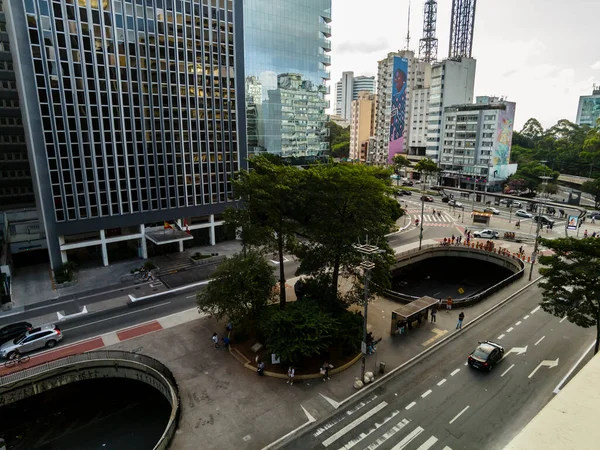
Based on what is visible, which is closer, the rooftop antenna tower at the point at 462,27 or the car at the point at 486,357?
the car at the point at 486,357

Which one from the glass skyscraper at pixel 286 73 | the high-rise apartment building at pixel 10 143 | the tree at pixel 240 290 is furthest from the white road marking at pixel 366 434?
the high-rise apartment building at pixel 10 143

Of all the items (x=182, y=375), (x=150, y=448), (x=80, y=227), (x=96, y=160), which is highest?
(x=96, y=160)

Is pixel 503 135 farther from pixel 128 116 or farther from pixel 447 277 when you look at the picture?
pixel 128 116

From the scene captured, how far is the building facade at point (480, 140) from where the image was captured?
333ft

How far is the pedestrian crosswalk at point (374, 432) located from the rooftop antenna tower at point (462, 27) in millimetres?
133636

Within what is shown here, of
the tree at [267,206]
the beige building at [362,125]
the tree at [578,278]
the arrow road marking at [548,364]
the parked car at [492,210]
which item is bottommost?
the arrow road marking at [548,364]

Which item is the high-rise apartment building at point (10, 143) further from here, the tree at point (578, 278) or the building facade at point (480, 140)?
the building facade at point (480, 140)

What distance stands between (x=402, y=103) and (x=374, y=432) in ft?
413

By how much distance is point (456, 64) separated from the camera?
11450 centimetres

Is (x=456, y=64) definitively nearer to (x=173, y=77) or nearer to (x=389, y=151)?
(x=389, y=151)

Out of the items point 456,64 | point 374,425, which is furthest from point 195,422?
point 456,64

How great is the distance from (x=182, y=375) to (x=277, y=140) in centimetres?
5521

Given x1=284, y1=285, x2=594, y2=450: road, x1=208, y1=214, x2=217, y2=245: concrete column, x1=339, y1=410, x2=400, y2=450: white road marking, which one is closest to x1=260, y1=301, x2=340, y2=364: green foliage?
x1=284, y1=285, x2=594, y2=450: road

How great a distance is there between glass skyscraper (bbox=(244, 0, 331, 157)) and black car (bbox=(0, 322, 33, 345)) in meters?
48.3
